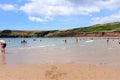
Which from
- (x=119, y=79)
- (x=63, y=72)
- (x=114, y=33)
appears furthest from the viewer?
(x=114, y=33)

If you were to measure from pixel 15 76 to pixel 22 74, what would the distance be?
0.77 m

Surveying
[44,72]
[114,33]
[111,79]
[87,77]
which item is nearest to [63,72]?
[44,72]

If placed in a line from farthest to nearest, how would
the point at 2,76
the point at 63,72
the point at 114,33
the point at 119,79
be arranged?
the point at 114,33 < the point at 63,72 < the point at 2,76 < the point at 119,79

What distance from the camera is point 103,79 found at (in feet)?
47.3

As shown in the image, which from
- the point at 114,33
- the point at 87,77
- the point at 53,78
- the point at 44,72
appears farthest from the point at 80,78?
the point at 114,33

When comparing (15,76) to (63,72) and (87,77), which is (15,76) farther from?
(87,77)

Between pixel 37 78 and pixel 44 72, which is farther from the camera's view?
pixel 44 72

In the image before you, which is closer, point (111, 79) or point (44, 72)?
point (111, 79)

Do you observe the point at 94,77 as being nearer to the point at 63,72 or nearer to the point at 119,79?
the point at 119,79

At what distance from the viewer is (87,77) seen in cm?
1494

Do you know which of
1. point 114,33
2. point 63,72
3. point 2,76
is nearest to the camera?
point 2,76

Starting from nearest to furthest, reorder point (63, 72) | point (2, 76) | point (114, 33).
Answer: point (2, 76)
point (63, 72)
point (114, 33)

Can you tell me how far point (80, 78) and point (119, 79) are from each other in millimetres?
2052

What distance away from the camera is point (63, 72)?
55.0 feet
